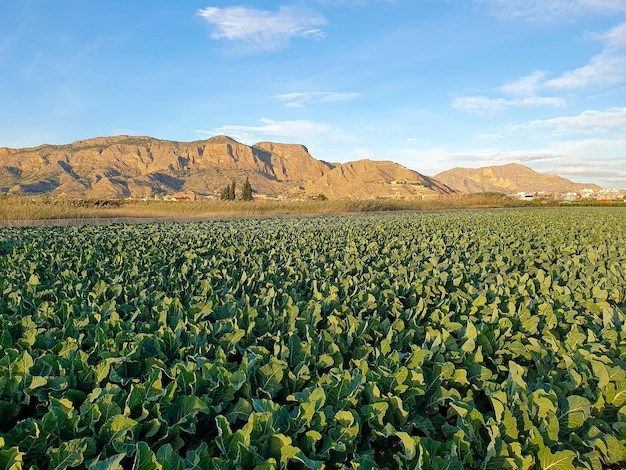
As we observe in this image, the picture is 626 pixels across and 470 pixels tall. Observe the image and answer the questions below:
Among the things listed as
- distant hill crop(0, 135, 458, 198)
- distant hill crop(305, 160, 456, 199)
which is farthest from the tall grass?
distant hill crop(0, 135, 458, 198)

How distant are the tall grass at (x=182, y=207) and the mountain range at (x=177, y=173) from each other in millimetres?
37748

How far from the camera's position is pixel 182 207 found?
103 feet

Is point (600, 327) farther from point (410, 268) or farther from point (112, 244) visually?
point (112, 244)

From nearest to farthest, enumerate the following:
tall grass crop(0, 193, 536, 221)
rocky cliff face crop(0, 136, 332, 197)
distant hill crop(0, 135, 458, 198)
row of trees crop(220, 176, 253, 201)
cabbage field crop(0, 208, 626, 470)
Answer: cabbage field crop(0, 208, 626, 470) → tall grass crop(0, 193, 536, 221) → row of trees crop(220, 176, 253, 201) → distant hill crop(0, 135, 458, 198) → rocky cliff face crop(0, 136, 332, 197)

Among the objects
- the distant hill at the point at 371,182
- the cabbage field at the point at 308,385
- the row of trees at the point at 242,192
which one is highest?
the distant hill at the point at 371,182

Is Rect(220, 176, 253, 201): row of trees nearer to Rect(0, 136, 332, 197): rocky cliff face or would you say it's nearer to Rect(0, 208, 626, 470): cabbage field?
Rect(0, 136, 332, 197): rocky cliff face

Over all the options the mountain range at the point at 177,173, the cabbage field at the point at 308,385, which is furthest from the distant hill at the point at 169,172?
the cabbage field at the point at 308,385

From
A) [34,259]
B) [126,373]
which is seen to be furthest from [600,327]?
[34,259]

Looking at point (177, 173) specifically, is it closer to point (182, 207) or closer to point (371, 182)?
point (371, 182)

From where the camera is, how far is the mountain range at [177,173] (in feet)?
353

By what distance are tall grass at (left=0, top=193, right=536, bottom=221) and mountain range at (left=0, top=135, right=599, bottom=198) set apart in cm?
3775

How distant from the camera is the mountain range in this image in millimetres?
107625

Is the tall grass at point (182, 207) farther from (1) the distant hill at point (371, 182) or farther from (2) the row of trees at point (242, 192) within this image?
(1) the distant hill at point (371, 182)

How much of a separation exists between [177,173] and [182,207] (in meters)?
114
